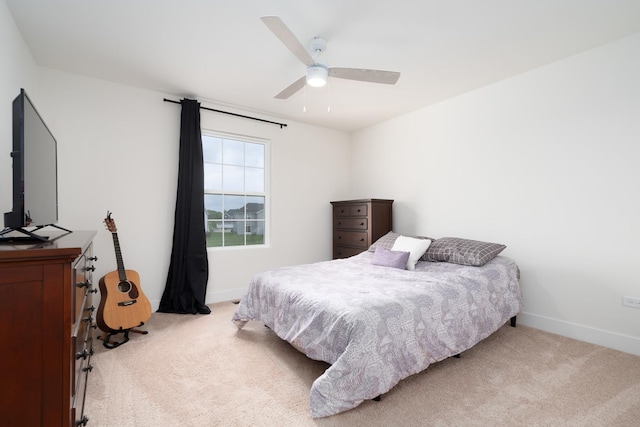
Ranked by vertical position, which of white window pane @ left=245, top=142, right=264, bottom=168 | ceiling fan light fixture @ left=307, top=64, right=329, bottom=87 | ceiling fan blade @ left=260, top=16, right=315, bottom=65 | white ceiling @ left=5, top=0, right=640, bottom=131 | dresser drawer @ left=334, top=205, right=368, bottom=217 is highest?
white ceiling @ left=5, top=0, right=640, bottom=131

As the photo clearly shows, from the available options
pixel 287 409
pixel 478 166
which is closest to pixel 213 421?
pixel 287 409

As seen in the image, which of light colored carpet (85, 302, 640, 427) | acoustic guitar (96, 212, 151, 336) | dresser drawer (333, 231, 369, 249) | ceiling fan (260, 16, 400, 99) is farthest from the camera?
dresser drawer (333, 231, 369, 249)

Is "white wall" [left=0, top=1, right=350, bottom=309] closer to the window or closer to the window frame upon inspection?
the window frame

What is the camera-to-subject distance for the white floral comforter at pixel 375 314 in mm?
1688

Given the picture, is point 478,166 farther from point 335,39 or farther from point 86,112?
point 86,112

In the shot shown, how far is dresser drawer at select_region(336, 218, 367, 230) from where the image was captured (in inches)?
164

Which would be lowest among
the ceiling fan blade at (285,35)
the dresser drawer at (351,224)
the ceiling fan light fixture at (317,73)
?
the dresser drawer at (351,224)

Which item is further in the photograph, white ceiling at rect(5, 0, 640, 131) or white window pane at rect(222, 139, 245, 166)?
white window pane at rect(222, 139, 245, 166)

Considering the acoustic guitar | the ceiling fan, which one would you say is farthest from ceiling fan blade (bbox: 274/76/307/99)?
the acoustic guitar

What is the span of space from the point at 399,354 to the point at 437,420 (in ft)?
1.18

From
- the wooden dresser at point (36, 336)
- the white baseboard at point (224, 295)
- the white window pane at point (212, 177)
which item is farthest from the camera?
the white window pane at point (212, 177)

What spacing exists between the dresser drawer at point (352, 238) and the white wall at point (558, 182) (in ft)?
2.84

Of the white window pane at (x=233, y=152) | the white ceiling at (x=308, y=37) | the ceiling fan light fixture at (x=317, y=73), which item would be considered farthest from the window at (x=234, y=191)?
the ceiling fan light fixture at (x=317, y=73)

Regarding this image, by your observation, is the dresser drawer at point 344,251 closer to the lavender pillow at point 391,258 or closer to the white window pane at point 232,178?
the lavender pillow at point 391,258
